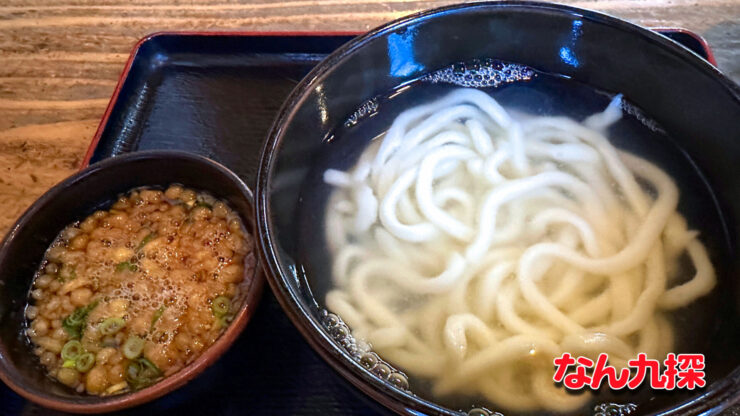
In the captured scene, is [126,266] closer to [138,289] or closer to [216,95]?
[138,289]

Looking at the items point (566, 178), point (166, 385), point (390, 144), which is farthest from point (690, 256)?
point (166, 385)

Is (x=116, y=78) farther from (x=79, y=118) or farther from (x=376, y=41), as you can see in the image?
(x=376, y=41)

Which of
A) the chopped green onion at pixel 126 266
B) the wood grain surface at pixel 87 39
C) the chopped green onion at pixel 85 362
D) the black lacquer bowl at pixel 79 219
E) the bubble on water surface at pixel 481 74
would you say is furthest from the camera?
the wood grain surface at pixel 87 39

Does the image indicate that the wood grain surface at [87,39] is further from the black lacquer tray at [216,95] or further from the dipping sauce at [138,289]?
the dipping sauce at [138,289]

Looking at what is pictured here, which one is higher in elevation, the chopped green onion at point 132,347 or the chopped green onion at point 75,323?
the chopped green onion at point 132,347

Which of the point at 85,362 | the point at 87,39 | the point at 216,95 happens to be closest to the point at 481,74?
the point at 216,95

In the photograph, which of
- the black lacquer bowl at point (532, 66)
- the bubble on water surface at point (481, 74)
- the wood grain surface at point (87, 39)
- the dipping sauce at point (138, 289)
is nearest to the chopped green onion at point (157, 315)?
Result: the dipping sauce at point (138, 289)
